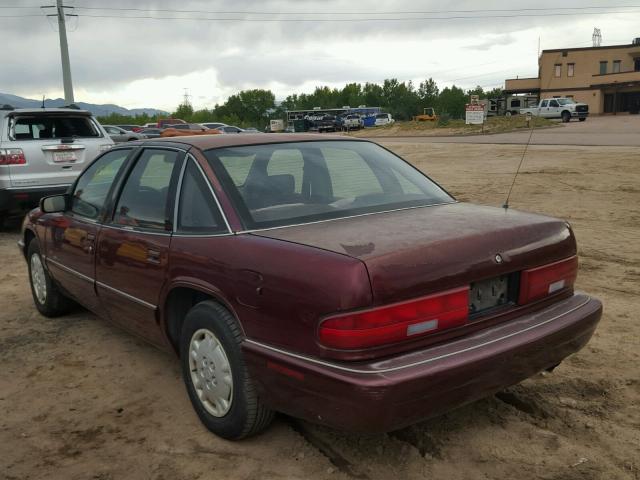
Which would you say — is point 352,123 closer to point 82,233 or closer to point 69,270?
point 69,270

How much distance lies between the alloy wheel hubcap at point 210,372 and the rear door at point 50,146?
678cm

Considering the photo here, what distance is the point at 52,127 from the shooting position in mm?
9359

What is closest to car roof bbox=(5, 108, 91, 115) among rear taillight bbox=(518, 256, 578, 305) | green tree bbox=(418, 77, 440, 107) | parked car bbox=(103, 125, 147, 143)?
parked car bbox=(103, 125, 147, 143)

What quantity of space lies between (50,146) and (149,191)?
6.08m

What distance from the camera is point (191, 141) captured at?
3656 millimetres

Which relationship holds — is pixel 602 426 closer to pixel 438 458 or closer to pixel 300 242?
pixel 438 458

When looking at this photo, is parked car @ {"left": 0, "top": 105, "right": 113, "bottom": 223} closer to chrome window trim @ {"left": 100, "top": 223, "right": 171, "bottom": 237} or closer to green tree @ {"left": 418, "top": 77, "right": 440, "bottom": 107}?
chrome window trim @ {"left": 100, "top": 223, "right": 171, "bottom": 237}

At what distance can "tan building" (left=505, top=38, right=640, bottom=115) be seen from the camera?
6316 cm

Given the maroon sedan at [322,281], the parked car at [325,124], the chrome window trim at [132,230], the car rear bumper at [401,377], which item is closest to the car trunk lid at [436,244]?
the maroon sedan at [322,281]

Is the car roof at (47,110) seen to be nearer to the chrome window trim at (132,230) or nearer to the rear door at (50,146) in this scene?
the rear door at (50,146)

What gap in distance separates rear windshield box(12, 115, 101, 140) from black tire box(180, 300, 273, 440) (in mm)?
7076

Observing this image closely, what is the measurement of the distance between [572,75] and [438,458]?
236 feet

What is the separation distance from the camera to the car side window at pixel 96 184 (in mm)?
4246

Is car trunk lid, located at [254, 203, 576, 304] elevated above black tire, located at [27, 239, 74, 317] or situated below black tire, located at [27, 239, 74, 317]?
above
